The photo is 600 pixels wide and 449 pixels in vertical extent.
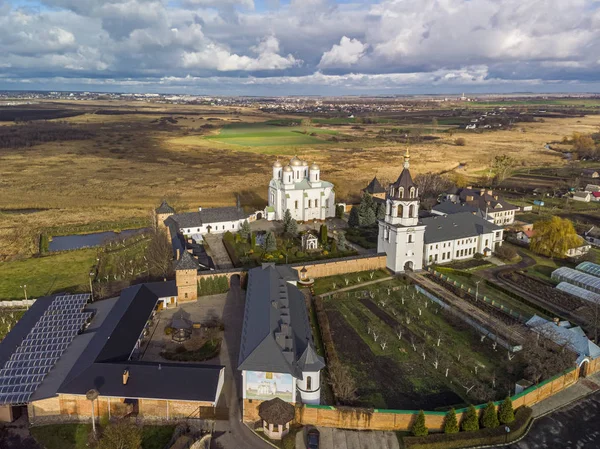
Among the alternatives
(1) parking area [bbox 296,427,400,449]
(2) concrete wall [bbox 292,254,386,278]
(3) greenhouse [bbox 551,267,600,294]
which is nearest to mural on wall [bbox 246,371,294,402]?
(1) parking area [bbox 296,427,400,449]

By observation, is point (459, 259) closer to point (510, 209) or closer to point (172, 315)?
point (510, 209)

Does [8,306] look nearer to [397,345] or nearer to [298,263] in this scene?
[298,263]

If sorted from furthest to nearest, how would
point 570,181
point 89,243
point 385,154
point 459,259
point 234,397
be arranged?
1. point 385,154
2. point 570,181
3. point 89,243
4. point 459,259
5. point 234,397

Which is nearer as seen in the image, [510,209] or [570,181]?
[510,209]

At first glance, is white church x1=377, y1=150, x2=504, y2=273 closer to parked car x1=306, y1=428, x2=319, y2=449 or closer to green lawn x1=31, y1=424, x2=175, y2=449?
parked car x1=306, y1=428, x2=319, y2=449

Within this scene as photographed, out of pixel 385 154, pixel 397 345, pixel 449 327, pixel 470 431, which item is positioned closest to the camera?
pixel 470 431

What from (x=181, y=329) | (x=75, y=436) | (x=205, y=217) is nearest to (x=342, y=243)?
(x=205, y=217)

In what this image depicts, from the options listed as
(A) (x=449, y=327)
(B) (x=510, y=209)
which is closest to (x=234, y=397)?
(A) (x=449, y=327)
